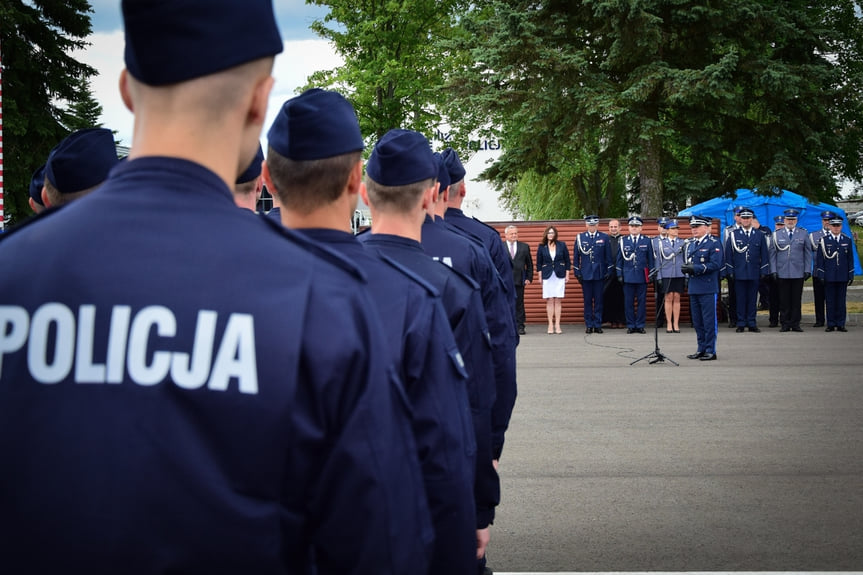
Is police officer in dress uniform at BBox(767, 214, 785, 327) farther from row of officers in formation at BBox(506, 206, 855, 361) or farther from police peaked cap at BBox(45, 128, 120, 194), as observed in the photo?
police peaked cap at BBox(45, 128, 120, 194)

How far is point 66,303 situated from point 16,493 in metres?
0.31

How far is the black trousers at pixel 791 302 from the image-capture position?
19984 mm

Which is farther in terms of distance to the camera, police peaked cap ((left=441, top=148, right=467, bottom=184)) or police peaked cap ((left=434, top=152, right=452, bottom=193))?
police peaked cap ((left=441, top=148, right=467, bottom=184))

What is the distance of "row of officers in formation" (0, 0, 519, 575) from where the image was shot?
4.71 ft

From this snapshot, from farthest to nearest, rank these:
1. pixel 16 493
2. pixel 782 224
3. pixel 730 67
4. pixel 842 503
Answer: pixel 730 67 → pixel 782 224 → pixel 842 503 → pixel 16 493

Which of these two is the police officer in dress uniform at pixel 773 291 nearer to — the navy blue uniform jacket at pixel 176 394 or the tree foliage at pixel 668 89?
the tree foliage at pixel 668 89

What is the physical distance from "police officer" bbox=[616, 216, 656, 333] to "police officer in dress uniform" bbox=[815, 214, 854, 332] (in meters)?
3.64

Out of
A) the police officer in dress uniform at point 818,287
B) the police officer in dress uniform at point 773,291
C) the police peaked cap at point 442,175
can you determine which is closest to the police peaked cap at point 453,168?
the police peaked cap at point 442,175

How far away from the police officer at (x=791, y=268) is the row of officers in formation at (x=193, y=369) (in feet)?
64.9

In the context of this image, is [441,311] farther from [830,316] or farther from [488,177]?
[488,177]

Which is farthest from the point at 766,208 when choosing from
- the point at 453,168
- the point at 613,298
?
the point at 453,168

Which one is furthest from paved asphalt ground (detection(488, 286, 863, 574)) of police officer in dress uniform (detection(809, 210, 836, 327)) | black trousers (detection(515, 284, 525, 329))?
police officer in dress uniform (detection(809, 210, 836, 327))

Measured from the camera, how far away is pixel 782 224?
21.1 meters

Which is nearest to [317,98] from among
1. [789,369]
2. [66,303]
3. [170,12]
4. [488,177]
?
[170,12]
